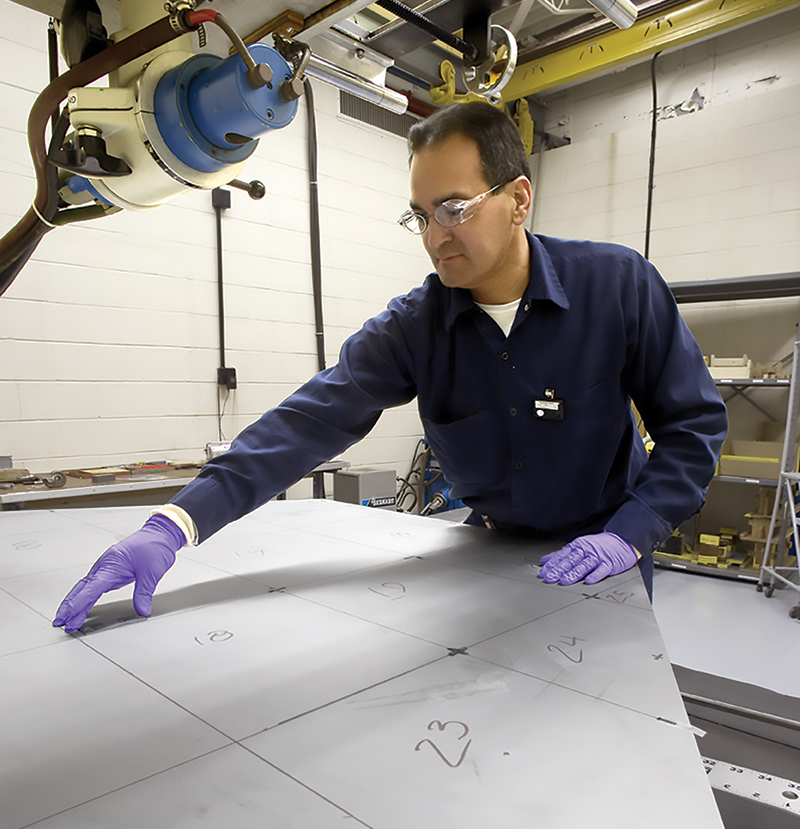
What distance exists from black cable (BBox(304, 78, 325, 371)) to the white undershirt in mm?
2520

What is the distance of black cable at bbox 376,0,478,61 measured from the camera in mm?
805

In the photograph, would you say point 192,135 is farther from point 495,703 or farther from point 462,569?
point 462,569

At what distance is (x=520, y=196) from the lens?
1.22 metres

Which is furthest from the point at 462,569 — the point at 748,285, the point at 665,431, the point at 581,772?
the point at 748,285

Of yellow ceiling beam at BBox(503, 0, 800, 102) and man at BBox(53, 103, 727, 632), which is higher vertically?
yellow ceiling beam at BBox(503, 0, 800, 102)

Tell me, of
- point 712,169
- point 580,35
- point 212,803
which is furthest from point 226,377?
point 712,169

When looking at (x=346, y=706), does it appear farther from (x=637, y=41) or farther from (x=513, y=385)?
(x=637, y=41)

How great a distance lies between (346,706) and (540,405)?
722 millimetres

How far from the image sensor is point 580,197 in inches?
180

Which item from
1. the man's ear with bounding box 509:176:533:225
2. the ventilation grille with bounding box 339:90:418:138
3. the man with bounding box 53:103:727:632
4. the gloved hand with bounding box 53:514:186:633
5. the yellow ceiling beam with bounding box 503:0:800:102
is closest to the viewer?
the gloved hand with bounding box 53:514:186:633

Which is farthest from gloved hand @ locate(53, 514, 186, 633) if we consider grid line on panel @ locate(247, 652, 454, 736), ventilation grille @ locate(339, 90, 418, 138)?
ventilation grille @ locate(339, 90, 418, 138)

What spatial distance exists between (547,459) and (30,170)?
2.65 m

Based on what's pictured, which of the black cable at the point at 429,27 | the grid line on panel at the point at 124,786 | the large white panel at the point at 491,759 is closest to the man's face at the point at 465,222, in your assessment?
the black cable at the point at 429,27

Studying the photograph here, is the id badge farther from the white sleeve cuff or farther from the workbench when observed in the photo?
the workbench
